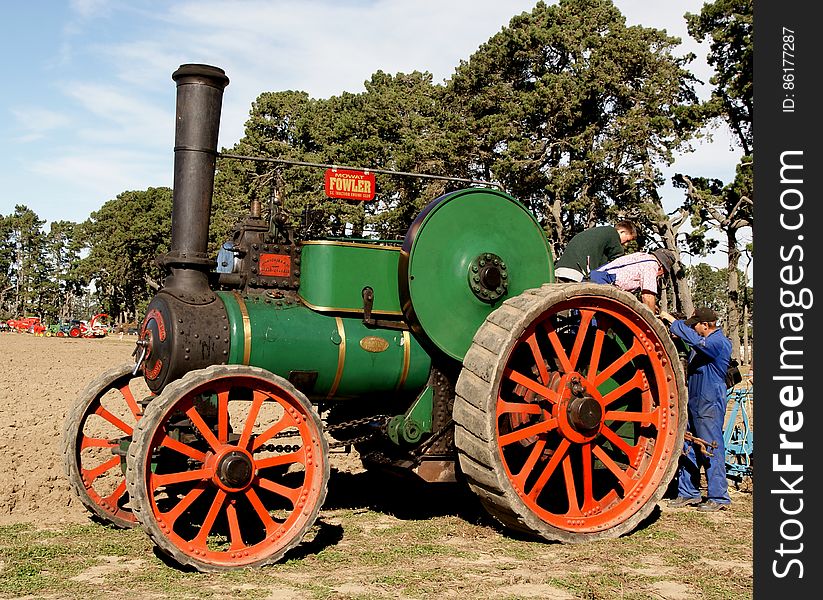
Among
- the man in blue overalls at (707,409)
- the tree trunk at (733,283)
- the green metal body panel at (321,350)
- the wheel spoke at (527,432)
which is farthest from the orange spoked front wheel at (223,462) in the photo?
the tree trunk at (733,283)

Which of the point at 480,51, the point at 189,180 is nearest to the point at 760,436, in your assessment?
the point at 189,180

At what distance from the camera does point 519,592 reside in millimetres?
4727

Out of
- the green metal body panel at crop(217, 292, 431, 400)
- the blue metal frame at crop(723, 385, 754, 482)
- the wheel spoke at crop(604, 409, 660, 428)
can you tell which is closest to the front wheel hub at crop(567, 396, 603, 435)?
the wheel spoke at crop(604, 409, 660, 428)

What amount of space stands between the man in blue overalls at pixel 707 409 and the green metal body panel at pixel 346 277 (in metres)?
2.65

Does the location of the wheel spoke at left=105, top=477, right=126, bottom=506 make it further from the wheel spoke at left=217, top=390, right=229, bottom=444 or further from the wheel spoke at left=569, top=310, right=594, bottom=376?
the wheel spoke at left=569, top=310, right=594, bottom=376

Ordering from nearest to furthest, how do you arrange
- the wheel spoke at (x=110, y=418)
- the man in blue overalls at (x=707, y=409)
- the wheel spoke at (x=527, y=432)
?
1. the wheel spoke at (x=527, y=432)
2. the wheel spoke at (x=110, y=418)
3. the man in blue overalls at (x=707, y=409)

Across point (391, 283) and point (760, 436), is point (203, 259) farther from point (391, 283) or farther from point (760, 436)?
point (760, 436)

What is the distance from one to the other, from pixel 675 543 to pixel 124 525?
416 centimetres

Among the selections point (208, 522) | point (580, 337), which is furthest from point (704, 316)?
point (208, 522)

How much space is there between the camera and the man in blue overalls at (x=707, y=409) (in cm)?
733

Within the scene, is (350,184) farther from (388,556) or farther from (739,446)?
(739,446)

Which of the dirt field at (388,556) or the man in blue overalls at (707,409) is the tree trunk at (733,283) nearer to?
the man in blue overalls at (707,409)

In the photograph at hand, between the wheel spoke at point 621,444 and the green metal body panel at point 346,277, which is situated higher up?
the green metal body panel at point 346,277

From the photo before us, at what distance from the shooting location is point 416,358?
6320 millimetres
